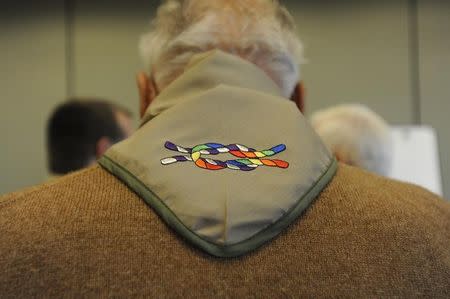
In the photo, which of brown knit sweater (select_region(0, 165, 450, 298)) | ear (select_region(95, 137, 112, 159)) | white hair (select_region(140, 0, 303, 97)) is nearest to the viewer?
brown knit sweater (select_region(0, 165, 450, 298))

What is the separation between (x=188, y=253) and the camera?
1.91 feet

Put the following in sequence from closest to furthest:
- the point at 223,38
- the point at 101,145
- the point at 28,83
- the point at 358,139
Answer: the point at 223,38, the point at 358,139, the point at 101,145, the point at 28,83

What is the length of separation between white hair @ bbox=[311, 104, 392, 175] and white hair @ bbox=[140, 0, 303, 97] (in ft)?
1.98

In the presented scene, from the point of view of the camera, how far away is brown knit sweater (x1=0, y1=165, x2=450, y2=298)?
1.87ft

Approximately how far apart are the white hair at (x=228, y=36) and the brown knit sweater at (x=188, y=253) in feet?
0.81

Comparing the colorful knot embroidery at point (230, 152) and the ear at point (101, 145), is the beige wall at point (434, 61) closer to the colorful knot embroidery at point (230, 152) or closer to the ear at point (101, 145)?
the ear at point (101, 145)

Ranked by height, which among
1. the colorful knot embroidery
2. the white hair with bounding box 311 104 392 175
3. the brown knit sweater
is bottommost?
the white hair with bounding box 311 104 392 175

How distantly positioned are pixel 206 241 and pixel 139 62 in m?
2.08

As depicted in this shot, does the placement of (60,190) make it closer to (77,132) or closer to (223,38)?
(223,38)

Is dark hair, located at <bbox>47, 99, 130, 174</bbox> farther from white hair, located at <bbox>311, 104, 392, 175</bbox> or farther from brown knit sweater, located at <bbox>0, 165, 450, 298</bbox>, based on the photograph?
brown knit sweater, located at <bbox>0, 165, 450, 298</bbox>

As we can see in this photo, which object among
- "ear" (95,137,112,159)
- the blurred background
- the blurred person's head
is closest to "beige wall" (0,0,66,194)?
the blurred background

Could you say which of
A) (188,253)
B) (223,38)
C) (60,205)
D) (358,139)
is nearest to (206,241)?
(188,253)

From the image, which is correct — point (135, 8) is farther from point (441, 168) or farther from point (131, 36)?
point (441, 168)

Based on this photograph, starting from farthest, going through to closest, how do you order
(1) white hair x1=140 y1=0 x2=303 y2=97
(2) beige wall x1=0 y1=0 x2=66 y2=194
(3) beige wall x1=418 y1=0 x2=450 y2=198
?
(2) beige wall x1=0 y1=0 x2=66 y2=194 < (3) beige wall x1=418 y1=0 x2=450 y2=198 < (1) white hair x1=140 y1=0 x2=303 y2=97
